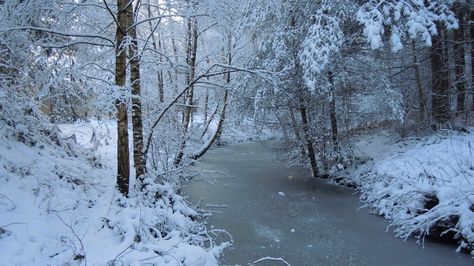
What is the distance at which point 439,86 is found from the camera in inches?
509

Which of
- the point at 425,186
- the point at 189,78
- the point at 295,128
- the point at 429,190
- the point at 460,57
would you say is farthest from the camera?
the point at 295,128

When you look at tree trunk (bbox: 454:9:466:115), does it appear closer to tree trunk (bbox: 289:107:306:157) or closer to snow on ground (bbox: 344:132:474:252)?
snow on ground (bbox: 344:132:474:252)

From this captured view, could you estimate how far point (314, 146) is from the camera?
13.3 m

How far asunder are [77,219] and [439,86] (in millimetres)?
12110

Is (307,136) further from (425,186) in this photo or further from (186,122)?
(425,186)

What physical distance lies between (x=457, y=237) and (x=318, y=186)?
5.48m

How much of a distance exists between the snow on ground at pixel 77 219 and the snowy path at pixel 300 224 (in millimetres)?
1340

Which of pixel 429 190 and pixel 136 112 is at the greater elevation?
pixel 136 112

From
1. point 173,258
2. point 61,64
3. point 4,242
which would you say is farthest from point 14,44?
point 173,258

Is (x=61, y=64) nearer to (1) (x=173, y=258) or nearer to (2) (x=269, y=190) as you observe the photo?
(1) (x=173, y=258)

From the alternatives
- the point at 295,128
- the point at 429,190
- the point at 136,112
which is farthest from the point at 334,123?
the point at 136,112

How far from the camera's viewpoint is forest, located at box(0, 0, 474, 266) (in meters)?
5.43

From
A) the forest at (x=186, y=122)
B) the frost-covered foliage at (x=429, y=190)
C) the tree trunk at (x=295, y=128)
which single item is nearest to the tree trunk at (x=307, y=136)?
the forest at (x=186, y=122)

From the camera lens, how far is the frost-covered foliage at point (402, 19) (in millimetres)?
8461
